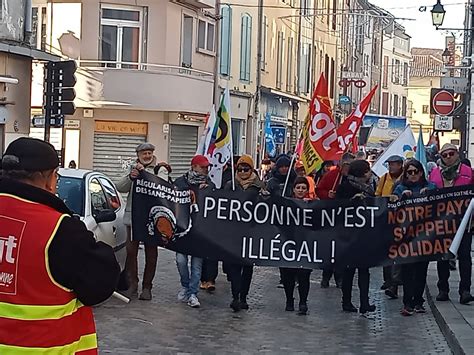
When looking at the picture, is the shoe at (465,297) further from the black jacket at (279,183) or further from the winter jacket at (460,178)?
the black jacket at (279,183)

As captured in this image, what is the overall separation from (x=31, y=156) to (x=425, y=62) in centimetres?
10065

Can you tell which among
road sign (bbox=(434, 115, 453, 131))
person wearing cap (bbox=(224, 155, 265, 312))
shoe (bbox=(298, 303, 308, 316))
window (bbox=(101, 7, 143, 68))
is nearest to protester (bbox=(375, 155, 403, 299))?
shoe (bbox=(298, 303, 308, 316))

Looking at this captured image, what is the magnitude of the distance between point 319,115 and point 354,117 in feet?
5.49

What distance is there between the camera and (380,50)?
77.6 metres

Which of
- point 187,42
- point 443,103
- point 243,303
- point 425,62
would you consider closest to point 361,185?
point 243,303

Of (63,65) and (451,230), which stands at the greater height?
(63,65)

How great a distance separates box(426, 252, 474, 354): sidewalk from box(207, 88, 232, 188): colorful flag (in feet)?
10.5

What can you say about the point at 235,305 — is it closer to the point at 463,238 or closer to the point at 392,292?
the point at 392,292

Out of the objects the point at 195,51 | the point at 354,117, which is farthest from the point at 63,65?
the point at 195,51

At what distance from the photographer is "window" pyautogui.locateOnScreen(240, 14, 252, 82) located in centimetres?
3700

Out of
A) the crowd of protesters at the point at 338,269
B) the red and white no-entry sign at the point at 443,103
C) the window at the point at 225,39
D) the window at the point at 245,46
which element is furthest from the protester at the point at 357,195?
the window at the point at 245,46

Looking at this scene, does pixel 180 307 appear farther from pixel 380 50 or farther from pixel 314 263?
pixel 380 50

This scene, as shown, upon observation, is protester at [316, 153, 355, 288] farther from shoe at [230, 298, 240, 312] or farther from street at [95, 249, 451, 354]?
shoe at [230, 298, 240, 312]

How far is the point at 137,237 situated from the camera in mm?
11375
